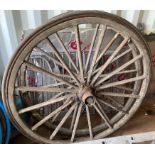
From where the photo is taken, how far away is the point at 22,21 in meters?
1.42

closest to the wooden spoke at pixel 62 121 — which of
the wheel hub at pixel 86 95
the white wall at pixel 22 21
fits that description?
the wheel hub at pixel 86 95

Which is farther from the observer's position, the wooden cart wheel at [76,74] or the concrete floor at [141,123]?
the concrete floor at [141,123]

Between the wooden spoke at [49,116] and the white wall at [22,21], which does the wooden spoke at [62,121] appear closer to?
the wooden spoke at [49,116]

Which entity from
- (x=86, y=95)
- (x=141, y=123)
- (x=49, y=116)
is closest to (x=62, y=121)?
(x=49, y=116)

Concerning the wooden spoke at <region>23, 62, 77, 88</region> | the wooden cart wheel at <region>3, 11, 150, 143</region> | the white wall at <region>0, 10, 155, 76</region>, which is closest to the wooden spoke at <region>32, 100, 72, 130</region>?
the wooden cart wheel at <region>3, 11, 150, 143</region>

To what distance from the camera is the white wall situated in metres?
1.38

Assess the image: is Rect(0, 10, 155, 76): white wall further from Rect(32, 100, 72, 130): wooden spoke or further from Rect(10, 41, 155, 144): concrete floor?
Rect(32, 100, 72, 130): wooden spoke

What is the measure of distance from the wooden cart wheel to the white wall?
6.2 inches

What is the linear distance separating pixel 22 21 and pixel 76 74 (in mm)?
451

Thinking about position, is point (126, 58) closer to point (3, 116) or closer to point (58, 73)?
point (58, 73)

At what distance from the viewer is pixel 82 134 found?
1429mm

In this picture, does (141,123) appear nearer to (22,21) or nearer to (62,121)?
(62,121)

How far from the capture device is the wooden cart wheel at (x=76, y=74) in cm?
107

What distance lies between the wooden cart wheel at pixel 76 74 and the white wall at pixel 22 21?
0.16 meters
